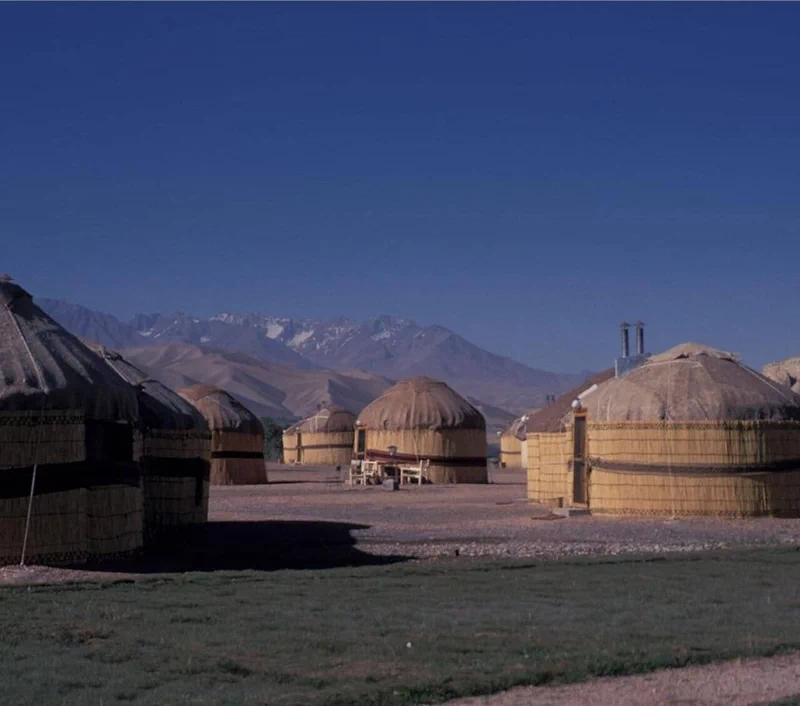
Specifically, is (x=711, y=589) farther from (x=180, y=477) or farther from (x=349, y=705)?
(x=180, y=477)

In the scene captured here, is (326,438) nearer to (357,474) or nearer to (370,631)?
(357,474)

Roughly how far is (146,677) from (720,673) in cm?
326

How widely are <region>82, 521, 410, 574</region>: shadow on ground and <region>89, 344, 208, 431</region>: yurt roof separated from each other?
1.53 meters

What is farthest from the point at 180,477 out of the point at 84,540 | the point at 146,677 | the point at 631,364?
the point at 631,364

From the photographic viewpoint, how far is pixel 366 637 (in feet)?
26.1

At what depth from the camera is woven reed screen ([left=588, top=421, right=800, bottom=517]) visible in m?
19.1

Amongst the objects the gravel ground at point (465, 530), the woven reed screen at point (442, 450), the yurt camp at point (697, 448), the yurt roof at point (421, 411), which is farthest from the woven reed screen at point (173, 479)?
the yurt roof at point (421, 411)

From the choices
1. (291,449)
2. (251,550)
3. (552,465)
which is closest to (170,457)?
(251,550)

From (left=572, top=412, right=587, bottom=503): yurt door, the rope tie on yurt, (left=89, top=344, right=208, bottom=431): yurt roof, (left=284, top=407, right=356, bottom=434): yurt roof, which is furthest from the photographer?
(left=284, top=407, right=356, bottom=434): yurt roof

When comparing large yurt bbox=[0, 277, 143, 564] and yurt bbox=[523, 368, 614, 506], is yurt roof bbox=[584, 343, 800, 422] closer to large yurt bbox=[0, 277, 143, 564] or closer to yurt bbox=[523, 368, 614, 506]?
yurt bbox=[523, 368, 614, 506]

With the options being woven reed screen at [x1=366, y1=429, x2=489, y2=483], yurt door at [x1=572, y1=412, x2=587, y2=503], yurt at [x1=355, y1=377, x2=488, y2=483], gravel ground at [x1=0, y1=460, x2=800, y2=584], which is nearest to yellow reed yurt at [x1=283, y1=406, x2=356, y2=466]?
yurt at [x1=355, y1=377, x2=488, y2=483]

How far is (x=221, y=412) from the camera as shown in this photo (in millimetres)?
31906

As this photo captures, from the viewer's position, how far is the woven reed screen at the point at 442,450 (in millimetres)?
35688

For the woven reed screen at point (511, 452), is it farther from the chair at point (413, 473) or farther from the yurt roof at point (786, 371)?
the chair at point (413, 473)
